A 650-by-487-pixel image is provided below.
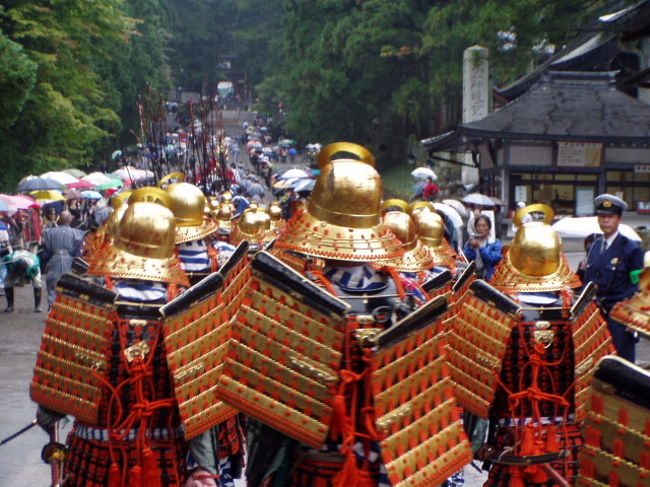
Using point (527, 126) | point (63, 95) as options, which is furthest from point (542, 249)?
point (63, 95)

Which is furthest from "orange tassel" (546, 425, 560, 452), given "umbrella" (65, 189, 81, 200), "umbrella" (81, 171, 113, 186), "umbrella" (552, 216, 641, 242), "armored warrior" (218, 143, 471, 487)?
"umbrella" (65, 189, 81, 200)

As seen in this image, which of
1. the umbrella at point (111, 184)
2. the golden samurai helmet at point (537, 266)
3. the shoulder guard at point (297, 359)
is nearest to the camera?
the shoulder guard at point (297, 359)

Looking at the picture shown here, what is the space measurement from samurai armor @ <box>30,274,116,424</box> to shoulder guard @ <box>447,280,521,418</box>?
6.09ft

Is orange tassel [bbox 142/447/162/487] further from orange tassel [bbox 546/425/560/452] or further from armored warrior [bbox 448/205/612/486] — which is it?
orange tassel [bbox 546/425/560/452]

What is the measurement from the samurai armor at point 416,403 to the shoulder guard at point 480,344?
140 cm

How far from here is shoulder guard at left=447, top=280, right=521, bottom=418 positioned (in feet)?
15.9

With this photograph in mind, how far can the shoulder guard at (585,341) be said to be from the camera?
4922mm

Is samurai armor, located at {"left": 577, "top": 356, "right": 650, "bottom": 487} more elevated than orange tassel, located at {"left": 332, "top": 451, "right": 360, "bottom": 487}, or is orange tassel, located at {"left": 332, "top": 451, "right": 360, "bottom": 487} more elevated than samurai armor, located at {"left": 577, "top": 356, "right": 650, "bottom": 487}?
samurai armor, located at {"left": 577, "top": 356, "right": 650, "bottom": 487}

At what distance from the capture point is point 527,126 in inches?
740

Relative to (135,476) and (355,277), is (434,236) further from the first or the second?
(355,277)

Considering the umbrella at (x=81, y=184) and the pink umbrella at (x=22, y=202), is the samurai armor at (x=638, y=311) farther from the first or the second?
the umbrella at (x=81, y=184)

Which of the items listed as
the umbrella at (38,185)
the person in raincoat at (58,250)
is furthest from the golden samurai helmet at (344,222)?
the umbrella at (38,185)

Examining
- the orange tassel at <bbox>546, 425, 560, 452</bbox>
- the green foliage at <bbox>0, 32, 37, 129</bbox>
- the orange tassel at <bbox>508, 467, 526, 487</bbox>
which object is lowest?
the orange tassel at <bbox>508, 467, 526, 487</bbox>

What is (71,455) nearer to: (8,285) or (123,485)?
(123,485)
